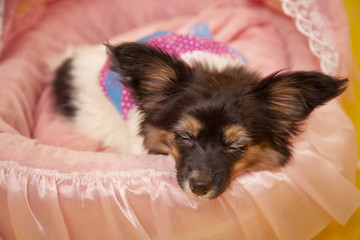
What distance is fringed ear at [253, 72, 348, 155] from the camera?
6.56 ft

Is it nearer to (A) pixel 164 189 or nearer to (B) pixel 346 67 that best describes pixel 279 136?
(A) pixel 164 189

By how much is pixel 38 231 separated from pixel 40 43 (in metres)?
2.48

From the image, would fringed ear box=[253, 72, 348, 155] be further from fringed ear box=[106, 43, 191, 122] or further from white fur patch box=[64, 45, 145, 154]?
white fur patch box=[64, 45, 145, 154]

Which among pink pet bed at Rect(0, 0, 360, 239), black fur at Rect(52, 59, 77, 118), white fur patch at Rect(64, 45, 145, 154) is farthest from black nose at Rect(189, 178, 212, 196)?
black fur at Rect(52, 59, 77, 118)

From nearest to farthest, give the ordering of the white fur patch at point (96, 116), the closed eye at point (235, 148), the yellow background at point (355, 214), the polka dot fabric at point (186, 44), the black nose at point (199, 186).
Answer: the black nose at point (199, 186) < the closed eye at point (235, 148) < the yellow background at point (355, 214) < the polka dot fabric at point (186, 44) < the white fur patch at point (96, 116)

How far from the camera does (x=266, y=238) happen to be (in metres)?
2.51

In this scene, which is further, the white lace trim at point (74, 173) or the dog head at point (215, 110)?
the white lace trim at point (74, 173)

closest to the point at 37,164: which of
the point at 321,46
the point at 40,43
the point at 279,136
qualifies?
the point at 279,136

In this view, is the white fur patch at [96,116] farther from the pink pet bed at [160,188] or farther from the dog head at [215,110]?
the dog head at [215,110]

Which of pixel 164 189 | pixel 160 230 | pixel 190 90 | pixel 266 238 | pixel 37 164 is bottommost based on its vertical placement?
pixel 266 238

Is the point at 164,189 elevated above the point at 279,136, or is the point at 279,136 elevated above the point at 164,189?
the point at 279,136

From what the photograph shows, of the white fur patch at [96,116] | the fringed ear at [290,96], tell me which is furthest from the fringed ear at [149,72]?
the white fur patch at [96,116]

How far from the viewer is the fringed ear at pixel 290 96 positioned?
200cm

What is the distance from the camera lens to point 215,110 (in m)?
2.12
